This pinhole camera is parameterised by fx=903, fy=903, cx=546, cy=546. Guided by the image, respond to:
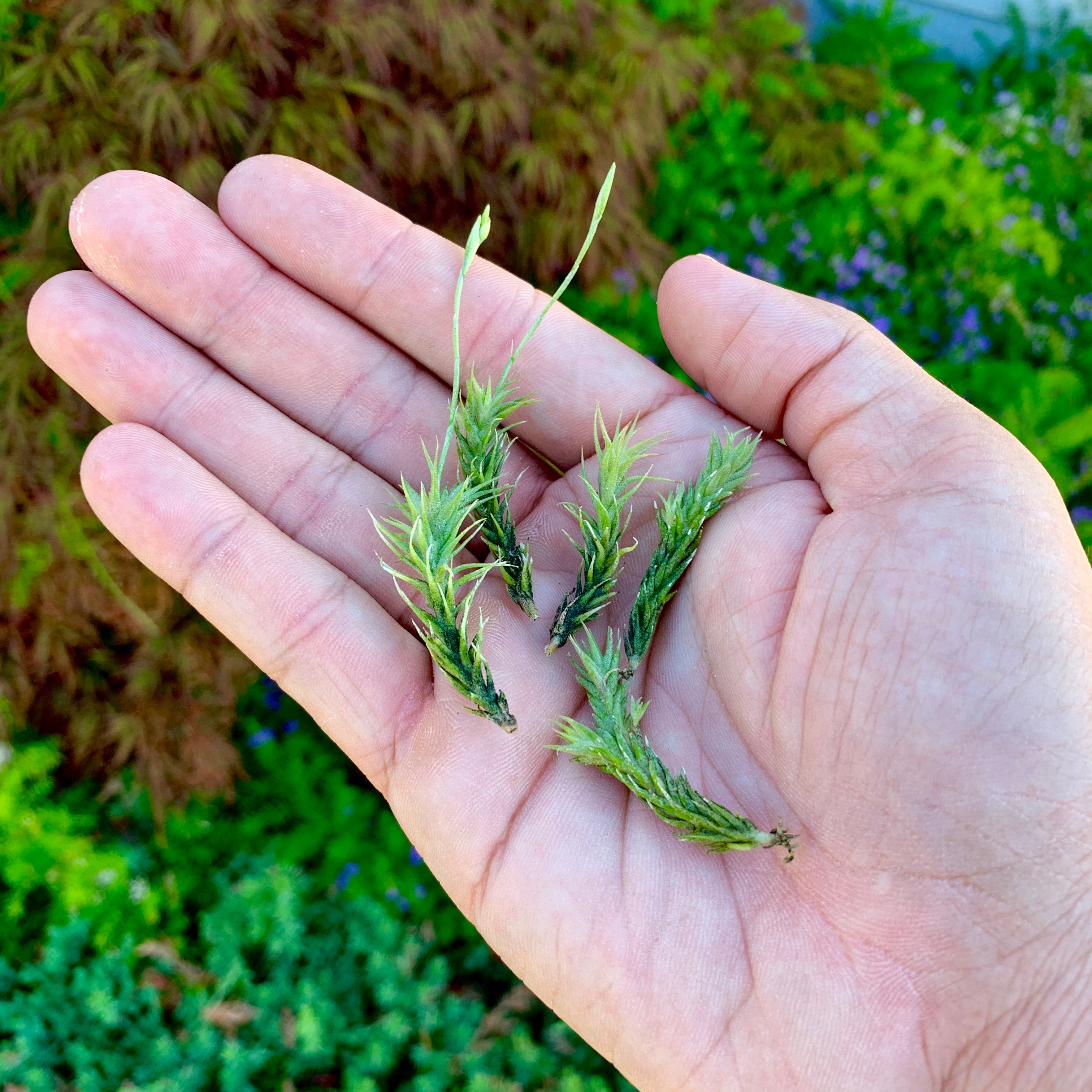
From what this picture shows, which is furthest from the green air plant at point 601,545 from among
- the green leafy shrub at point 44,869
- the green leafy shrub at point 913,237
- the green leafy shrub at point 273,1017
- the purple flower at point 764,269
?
the purple flower at point 764,269

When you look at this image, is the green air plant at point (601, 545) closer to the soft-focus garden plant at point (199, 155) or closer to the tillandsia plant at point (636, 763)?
the tillandsia plant at point (636, 763)

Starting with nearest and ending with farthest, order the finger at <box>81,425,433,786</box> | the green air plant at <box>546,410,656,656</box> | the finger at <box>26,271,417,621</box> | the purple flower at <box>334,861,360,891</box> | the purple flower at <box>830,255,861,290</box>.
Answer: the green air plant at <box>546,410,656,656</box> → the finger at <box>81,425,433,786</box> → the finger at <box>26,271,417,621</box> → the purple flower at <box>334,861,360,891</box> → the purple flower at <box>830,255,861,290</box>

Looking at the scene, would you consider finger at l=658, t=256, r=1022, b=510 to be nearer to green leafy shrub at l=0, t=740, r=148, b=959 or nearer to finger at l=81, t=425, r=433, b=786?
finger at l=81, t=425, r=433, b=786

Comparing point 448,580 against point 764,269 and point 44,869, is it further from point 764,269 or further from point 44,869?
point 764,269

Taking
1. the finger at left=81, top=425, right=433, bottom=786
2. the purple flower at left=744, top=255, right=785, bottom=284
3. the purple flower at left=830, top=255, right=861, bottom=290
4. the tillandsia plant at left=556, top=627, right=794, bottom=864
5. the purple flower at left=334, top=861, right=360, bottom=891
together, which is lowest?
the purple flower at left=334, top=861, right=360, bottom=891

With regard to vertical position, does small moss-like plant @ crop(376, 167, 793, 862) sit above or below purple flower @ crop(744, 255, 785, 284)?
below

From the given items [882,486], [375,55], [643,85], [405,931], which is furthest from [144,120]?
[405,931]

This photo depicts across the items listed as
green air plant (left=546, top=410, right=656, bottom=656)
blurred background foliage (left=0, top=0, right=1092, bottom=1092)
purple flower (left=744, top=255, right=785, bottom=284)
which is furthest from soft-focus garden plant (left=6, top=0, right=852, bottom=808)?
green air plant (left=546, top=410, right=656, bottom=656)
